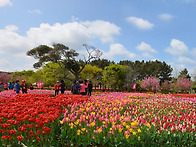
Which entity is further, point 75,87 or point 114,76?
point 114,76

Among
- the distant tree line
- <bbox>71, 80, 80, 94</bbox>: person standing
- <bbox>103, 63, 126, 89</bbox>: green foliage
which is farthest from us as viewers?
<bbox>103, 63, 126, 89</bbox>: green foliage

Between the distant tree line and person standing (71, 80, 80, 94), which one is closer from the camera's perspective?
person standing (71, 80, 80, 94)

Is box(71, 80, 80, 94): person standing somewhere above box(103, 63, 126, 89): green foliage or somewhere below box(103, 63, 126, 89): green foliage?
below

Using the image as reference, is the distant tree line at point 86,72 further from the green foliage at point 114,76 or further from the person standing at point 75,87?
the person standing at point 75,87

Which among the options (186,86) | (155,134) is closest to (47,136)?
(155,134)

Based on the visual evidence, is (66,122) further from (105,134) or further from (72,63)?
(72,63)

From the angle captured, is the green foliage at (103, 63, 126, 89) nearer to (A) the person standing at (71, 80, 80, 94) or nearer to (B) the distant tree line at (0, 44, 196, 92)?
(B) the distant tree line at (0, 44, 196, 92)

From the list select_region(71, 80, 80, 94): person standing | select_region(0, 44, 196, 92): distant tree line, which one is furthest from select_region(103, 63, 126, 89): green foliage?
select_region(71, 80, 80, 94): person standing

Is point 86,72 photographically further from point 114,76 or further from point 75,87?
point 75,87

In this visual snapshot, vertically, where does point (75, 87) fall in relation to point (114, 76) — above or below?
below

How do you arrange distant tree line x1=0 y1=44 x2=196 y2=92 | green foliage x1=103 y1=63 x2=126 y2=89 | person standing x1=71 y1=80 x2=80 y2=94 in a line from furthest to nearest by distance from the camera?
green foliage x1=103 y1=63 x2=126 y2=89 → distant tree line x1=0 y1=44 x2=196 y2=92 → person standing x1=71 y1=80 x2=80 y2=94

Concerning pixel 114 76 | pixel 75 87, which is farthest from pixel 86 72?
pixel 75 87

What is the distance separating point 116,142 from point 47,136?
6.28 feet

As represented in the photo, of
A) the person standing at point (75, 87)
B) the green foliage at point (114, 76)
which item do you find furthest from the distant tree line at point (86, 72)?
the person standing at point (75, 87)
